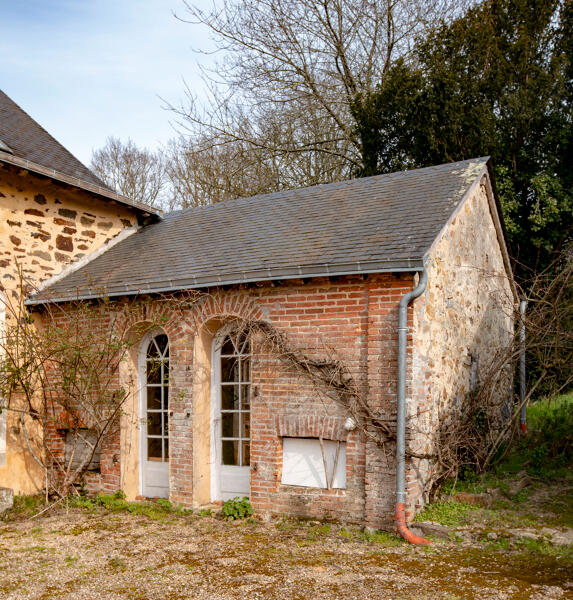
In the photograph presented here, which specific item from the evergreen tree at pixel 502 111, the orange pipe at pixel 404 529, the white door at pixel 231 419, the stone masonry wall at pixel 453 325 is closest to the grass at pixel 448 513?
the stone masonry wall at pixel 453 325

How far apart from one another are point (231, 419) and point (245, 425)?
0.81ft

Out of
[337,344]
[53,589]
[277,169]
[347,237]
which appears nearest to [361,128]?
[277,169]

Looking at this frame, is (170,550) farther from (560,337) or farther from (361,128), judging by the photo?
(361,128)

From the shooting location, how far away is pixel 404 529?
6500 millimetres

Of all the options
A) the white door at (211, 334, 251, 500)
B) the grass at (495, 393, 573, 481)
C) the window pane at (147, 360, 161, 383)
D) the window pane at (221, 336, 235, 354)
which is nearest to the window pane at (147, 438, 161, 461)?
the window pane at (147, 360, 161, 383)

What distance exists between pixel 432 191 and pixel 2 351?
6.66 meters

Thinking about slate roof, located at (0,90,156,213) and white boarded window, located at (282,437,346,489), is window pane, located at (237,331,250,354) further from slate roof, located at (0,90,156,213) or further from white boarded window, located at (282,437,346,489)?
slate roof, located at (0,90,156,213)

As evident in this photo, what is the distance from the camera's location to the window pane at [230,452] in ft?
27.5

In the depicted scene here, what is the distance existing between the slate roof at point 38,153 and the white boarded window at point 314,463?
→ 536cm

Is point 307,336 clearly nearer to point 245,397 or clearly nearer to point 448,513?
point 245,397

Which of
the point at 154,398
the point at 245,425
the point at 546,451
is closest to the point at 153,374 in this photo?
the point at 154,398

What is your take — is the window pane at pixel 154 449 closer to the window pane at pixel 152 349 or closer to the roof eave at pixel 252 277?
the window pane at pixel 152 349

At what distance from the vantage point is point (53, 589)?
536cm

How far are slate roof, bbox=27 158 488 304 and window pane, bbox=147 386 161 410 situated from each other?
61.0 inches
